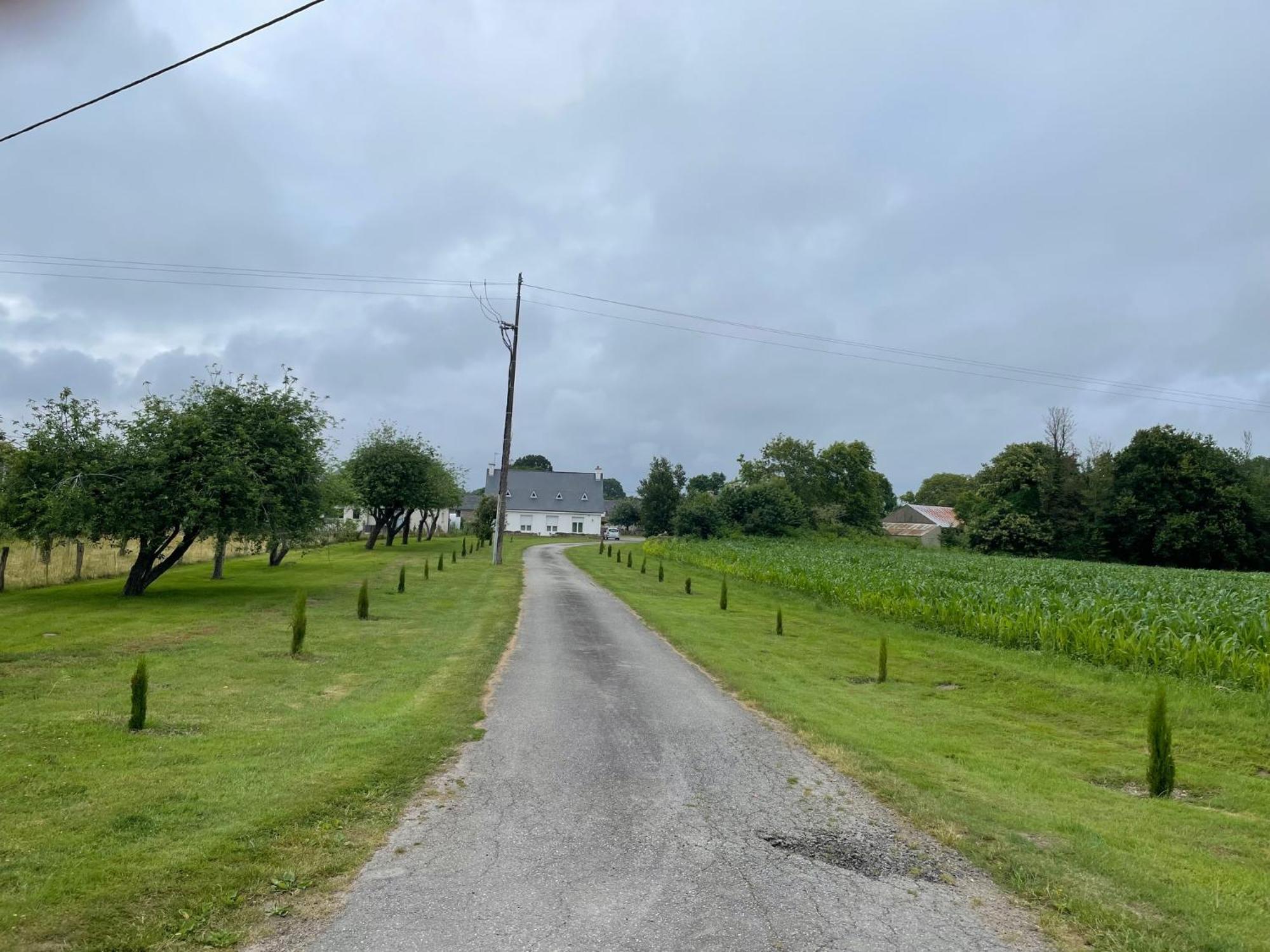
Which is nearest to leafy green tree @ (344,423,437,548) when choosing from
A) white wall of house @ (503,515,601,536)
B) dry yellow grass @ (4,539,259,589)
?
dry yellow grass @ (4,539,259,589)

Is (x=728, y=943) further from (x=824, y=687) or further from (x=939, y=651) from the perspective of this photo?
(x=939, y=651)

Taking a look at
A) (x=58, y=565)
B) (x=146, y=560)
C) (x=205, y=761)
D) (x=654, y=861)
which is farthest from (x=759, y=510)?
(x=654, y=861)

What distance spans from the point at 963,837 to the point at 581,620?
13521 millimetres

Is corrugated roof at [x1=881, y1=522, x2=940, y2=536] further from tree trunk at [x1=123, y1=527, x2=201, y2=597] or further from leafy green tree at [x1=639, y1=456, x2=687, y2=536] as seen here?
tree trunk at [x1=123, y1=527, x2=201, y2=597]

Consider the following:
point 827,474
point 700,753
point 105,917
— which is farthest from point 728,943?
point 827,474

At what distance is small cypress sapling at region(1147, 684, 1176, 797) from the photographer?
7.28 m

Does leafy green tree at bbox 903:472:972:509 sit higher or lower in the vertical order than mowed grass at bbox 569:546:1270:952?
higher

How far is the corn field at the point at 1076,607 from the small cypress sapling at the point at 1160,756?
17.1 feet

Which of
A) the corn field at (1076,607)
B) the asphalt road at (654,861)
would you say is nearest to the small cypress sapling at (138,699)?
the asphalt road at (654,861)

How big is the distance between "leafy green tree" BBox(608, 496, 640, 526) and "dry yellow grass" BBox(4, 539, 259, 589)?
2857 inches

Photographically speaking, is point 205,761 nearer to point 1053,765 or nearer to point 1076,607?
point 1053,765

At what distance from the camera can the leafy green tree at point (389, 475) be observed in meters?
47.5

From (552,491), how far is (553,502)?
58.6 inches

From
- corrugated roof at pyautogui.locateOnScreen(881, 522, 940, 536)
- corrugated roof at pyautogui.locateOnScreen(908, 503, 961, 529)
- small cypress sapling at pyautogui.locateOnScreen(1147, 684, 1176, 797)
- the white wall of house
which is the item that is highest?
corrugated roof at pyautogui.locateOnScreen(908, 503, 961, 529)
